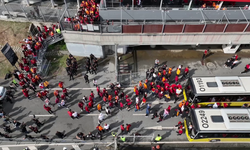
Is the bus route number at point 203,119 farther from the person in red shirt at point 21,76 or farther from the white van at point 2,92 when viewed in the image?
the white van at point 2,92

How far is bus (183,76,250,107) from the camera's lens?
1638cm

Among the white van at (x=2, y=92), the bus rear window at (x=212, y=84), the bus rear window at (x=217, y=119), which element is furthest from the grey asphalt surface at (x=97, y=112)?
the bus rear window at (x=212, y=84)

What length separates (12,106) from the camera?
18.8 m

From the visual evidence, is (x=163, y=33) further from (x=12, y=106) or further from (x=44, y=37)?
(x=12, y=106)

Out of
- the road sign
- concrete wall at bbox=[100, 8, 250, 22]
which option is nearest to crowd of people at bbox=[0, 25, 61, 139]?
the road sign

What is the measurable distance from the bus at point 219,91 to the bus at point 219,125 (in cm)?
152

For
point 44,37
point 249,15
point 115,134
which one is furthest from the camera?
point 44,37

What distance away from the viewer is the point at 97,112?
18375mm

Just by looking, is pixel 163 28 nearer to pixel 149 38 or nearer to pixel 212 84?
pixel 149 38

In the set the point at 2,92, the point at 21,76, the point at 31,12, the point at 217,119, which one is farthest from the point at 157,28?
the point at 2,92

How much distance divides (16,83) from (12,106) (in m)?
2.39

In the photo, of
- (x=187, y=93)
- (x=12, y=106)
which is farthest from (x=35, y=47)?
(x=187, y=93)

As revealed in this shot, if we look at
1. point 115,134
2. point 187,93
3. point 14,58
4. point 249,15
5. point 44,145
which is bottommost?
point 44,145

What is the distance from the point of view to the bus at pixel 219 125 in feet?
47.5
